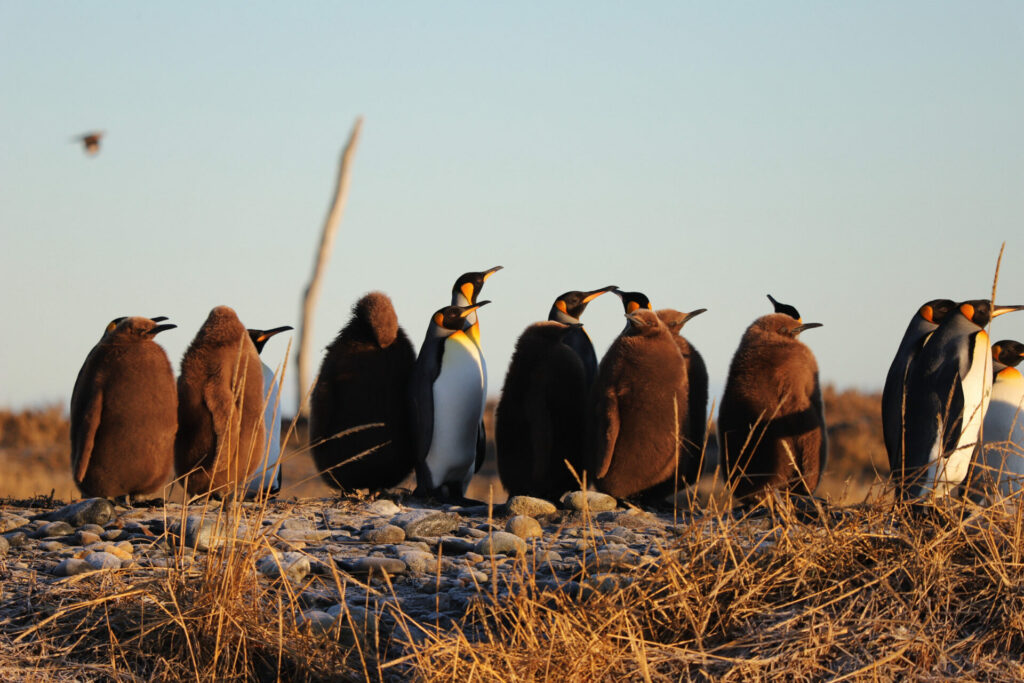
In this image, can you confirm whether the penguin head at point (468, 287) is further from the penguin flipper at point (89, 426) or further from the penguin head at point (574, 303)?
the penguin flipper at point (89, 426)

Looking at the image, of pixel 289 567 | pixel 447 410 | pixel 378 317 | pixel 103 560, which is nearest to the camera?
pixel 289 567

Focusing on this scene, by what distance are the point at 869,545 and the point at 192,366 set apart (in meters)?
4.48

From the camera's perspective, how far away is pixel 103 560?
4.81m

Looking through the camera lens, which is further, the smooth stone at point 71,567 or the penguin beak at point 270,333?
the penguin beak at point 270,333

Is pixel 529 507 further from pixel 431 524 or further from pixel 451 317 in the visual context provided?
pixel 451 317

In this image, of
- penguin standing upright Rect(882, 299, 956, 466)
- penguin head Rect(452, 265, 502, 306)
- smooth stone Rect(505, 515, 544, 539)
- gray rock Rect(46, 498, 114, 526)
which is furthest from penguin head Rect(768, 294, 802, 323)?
gray rock Rect(46, 498, 114, 526)

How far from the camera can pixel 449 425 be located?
23.9 feet

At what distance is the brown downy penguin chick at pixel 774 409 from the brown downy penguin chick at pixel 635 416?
441 mm

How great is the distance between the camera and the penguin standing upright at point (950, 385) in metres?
7.04

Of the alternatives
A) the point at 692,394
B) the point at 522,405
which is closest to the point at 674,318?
the point at 692,394

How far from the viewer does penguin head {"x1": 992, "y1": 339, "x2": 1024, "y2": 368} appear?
827cm

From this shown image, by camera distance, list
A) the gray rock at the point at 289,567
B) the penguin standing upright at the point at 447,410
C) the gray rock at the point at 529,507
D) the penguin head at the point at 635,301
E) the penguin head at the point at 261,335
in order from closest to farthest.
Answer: the gray rock at the point at 289,567 → the gray rock at the point at 529,507 → the penguin standing upright at the point at 447,410 → the penguin head at the point at 261,335 → the penguin head at the point at 635,301

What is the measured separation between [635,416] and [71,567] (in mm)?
3238

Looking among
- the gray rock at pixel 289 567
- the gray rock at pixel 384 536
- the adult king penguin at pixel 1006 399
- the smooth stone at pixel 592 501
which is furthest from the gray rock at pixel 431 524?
the adult king penguin at pixel 1006 399
